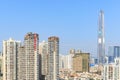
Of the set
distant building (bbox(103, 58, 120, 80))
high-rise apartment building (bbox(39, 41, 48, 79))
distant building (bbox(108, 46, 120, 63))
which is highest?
distant building (bbox(108, 46, 120, 63))

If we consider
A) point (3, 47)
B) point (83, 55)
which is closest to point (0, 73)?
point (3, 47)

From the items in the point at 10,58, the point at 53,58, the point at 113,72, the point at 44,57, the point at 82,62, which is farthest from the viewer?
the point at 82,62

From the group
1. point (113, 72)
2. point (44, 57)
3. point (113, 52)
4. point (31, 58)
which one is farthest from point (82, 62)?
point (113, 72)

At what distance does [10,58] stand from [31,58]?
773mm

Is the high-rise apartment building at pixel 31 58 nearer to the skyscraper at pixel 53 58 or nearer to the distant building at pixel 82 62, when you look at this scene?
the skyscraper at pixel 53 58

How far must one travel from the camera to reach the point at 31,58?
1545 centimetres

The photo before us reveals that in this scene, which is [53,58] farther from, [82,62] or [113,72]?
[82,62]

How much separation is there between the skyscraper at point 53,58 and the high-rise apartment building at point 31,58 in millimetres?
572

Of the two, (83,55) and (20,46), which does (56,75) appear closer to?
(20,46)

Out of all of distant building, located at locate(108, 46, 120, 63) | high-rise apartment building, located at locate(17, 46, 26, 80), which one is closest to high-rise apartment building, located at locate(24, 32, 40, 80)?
high-rise apartment building, located at locate(17, 46, 26, 80)

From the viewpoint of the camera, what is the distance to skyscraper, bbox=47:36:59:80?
51.6 ft

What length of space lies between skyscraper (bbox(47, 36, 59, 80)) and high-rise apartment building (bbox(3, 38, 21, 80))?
124 cm

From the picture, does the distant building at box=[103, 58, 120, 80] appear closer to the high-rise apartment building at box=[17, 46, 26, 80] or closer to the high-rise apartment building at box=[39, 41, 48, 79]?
the high-rise apartment building at box=[39, 41, 48, 79]

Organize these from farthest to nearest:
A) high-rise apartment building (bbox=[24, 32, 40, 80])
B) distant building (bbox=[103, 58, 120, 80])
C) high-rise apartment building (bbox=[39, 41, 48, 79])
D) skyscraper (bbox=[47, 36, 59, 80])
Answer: high-rise apartment building (bbox=[39, 41, 48, 79]) < skyscraper (bbox=[47, 36, 59, 80]) < high-rise apartment building (bbox=[24, 32, 40, 80]) < distant building (bbox=[103, 58, 120, 80])
